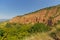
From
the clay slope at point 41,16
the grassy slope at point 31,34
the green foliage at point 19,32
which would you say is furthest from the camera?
the clay slope at point 41,16

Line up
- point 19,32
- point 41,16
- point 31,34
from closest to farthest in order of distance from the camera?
point 31,34, point 19,32, point 41,16

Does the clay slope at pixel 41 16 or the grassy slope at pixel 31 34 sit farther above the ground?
the grassy slope at pixel 31 34

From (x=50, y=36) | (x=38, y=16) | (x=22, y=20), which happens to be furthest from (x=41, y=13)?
(x=50, y=36)

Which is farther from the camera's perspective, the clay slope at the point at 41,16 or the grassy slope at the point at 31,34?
the clay slope at the point at 41,16

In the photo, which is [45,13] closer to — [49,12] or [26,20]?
[49,12]

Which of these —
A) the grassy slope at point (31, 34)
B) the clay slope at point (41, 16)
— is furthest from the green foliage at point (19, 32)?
the clay slope at point (41, 16)

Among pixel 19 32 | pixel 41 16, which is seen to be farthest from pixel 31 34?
pixel 41 16

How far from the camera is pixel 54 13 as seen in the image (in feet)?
348

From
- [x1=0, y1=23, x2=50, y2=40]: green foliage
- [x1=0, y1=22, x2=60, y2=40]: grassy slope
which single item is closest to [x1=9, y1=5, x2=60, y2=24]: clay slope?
[x1=0, y1=23, x2=50, y2=40]: green foliage

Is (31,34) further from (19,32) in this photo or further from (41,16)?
(41,16)

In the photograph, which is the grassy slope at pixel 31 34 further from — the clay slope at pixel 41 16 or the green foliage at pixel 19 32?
the clay slope at pixel 41 16

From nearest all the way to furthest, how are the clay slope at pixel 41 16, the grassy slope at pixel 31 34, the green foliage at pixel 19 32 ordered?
the grassy slope at pixel 31 34, the green foliage at pixel 19 32, the clay slope at pixel 41 16

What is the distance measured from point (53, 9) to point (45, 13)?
464 cm

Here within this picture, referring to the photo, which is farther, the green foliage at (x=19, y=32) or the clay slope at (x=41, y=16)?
the clay slope at (x=41, y=16)
